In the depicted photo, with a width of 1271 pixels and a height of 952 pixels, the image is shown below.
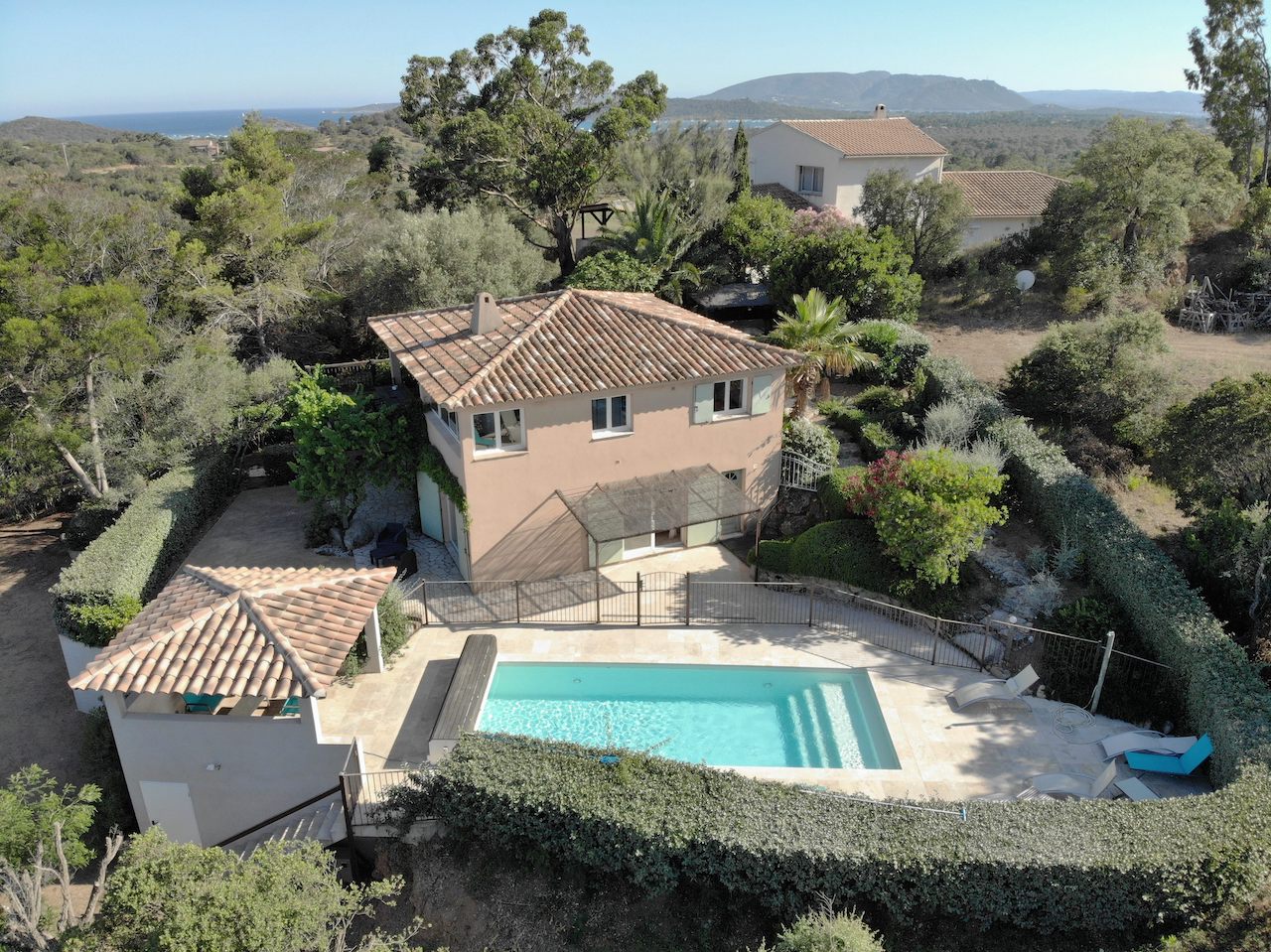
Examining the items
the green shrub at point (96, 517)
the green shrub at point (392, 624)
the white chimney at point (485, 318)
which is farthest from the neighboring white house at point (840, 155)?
the green shrub at point (96, 517)

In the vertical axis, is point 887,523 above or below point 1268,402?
below

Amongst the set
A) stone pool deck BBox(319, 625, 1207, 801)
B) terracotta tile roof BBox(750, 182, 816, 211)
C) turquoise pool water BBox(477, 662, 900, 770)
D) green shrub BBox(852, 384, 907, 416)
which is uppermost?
terracotta tile roof BBox(750, 182, 816, 211)

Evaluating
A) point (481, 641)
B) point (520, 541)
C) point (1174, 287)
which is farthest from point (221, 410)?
point (1174, 287)

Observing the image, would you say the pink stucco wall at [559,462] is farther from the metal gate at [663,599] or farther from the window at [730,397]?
the metal gate at [663,599]

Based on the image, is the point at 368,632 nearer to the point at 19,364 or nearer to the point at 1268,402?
the point at 19,364

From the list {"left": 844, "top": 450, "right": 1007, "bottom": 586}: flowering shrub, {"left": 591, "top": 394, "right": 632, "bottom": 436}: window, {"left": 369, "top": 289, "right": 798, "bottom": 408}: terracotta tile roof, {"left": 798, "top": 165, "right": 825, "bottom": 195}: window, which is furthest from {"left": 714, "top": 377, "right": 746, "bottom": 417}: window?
{"left": 798, "top": 165, "right": 825, "bottom": 195}: window

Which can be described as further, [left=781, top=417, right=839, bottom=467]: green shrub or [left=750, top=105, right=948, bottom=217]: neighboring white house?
[left=750, top=105, right=948, bottom=217]: neighboring white house

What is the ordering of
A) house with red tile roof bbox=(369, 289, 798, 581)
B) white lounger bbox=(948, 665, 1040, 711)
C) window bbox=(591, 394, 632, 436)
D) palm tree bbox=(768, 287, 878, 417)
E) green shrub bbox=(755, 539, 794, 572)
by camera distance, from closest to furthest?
white lounger bbox=(948, 665, 1040, 711) → house with red tile roof bbox=(369, 289, 798, 581) → window bbox=(591, 394, 632, 436) → green shrub bbox=(755, 539, 794, 572) → palm tree bbox=(768, 287, 878, 417)

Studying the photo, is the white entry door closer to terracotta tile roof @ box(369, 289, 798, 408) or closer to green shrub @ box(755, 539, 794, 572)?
terracotta tile roof @ box(369, 289, 798, 408)
